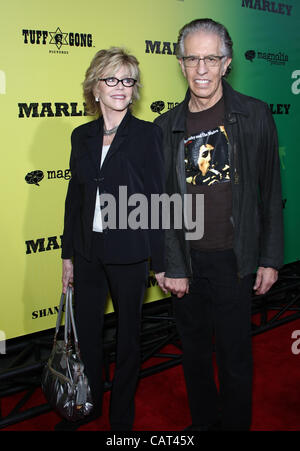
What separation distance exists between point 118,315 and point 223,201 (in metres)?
0.78

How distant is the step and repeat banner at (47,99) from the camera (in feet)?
9.72

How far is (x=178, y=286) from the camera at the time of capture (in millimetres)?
2168

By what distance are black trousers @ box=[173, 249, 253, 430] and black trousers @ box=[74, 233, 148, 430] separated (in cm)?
24

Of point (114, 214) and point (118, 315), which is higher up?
point (114, 214)

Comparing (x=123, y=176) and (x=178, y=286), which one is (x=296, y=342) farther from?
(x=123, y=176)

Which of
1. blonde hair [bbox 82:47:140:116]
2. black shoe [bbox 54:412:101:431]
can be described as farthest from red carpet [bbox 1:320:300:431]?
blonde hair [bbox 82:47:140:116]

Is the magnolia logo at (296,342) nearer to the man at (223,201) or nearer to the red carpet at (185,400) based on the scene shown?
the red carpet at (185,400)

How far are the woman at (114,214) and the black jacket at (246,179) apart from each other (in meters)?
0.07

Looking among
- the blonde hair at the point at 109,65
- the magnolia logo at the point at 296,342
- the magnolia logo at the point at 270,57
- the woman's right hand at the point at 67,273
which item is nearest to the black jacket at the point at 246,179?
the blonde hair at the point at 109,65

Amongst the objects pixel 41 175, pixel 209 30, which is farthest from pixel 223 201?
pixel 41 175

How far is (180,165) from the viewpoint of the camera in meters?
2.07

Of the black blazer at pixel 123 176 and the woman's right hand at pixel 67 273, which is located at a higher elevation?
the black blazer at pixel 123 176

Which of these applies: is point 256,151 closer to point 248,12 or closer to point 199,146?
point 199,146
